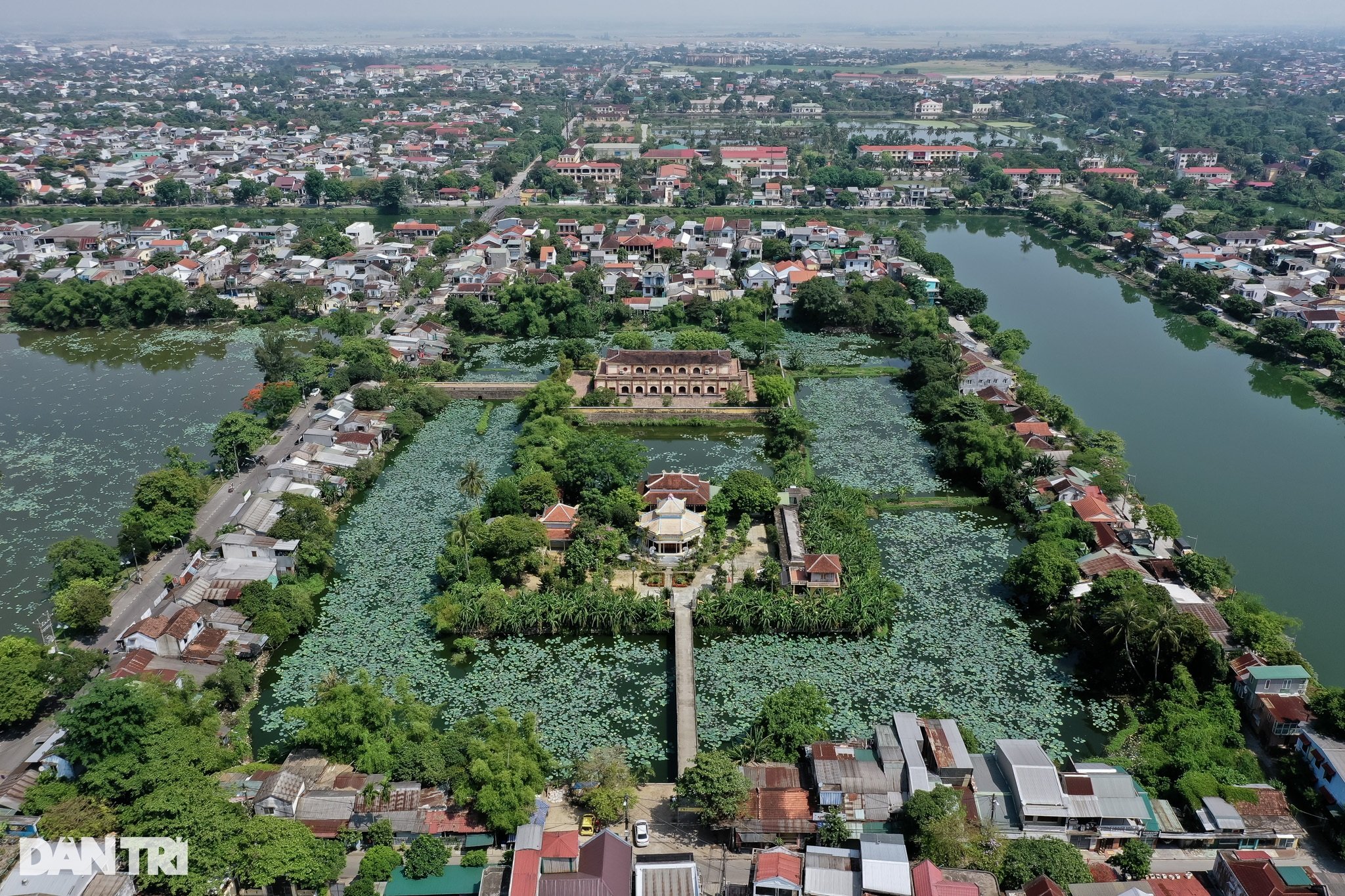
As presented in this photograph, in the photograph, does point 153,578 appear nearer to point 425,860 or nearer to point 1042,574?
point 425,860

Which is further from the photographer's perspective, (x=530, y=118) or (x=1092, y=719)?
(x=530, y=118)

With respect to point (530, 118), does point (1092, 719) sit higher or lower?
lower

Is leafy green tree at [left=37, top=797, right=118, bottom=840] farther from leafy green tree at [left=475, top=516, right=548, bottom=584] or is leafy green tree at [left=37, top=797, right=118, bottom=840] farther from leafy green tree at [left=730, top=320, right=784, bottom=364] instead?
leafy green tree at [left=730, top=320, right=784, bottom=364]

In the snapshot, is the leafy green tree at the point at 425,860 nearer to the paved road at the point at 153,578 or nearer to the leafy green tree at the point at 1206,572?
the paved road at the point at 153,578

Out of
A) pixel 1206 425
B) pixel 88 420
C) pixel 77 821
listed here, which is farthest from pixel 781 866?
pixel 88 420

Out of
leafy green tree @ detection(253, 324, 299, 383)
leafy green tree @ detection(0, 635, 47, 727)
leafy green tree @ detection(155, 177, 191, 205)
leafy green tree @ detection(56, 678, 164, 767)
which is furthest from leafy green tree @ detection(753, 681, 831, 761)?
leafy green tree @ detection(155, 177, 191, 205)

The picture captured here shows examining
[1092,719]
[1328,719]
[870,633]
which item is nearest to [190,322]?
[870,633]

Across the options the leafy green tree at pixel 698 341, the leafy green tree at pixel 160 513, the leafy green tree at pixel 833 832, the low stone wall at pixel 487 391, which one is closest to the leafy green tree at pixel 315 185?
the low stone wall at pixel 487 391

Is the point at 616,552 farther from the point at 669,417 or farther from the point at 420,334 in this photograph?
the point at 420,334
